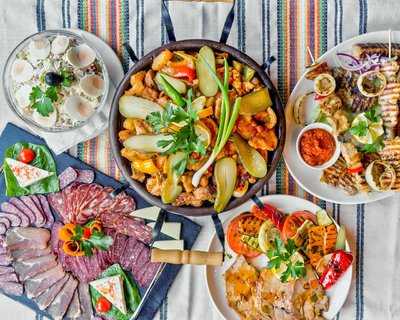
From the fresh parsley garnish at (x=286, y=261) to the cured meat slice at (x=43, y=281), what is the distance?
1.98 ft

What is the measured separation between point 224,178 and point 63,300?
0.65m

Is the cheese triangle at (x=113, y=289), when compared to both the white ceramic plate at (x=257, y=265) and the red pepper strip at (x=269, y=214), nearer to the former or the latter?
the white ceramic plate at (x=257, y=265)

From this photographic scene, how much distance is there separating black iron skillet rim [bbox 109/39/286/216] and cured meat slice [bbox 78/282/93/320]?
43cm

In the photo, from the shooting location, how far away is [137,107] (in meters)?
1.57

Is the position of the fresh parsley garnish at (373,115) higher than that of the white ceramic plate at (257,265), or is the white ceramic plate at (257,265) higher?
the fresh parsley garnish at (373,115)

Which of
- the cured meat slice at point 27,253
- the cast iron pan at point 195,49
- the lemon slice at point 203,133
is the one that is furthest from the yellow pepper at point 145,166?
the cured meat slice at point 27,253

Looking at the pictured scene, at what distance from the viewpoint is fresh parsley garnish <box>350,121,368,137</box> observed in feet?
5.53

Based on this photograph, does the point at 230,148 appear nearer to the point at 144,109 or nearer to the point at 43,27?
the point at 144,109

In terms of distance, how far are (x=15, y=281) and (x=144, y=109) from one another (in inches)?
26.9

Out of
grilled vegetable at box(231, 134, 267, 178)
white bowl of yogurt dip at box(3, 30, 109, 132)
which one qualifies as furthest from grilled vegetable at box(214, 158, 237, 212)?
white bowl of yogurt dip at box(3, 30, 109, 132)

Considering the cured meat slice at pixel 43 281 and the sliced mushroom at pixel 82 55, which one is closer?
the sliced mushroom at pixel 82 55

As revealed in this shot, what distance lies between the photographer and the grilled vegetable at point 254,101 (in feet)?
5.07

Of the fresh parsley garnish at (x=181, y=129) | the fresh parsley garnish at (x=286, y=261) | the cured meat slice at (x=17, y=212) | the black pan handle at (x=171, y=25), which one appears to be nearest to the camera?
the fresh parsley garnish at (x=181, y=129)

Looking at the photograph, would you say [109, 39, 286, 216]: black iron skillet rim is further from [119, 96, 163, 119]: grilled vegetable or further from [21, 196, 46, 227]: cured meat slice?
[21, 196, 46, 227]: cured meat slice
